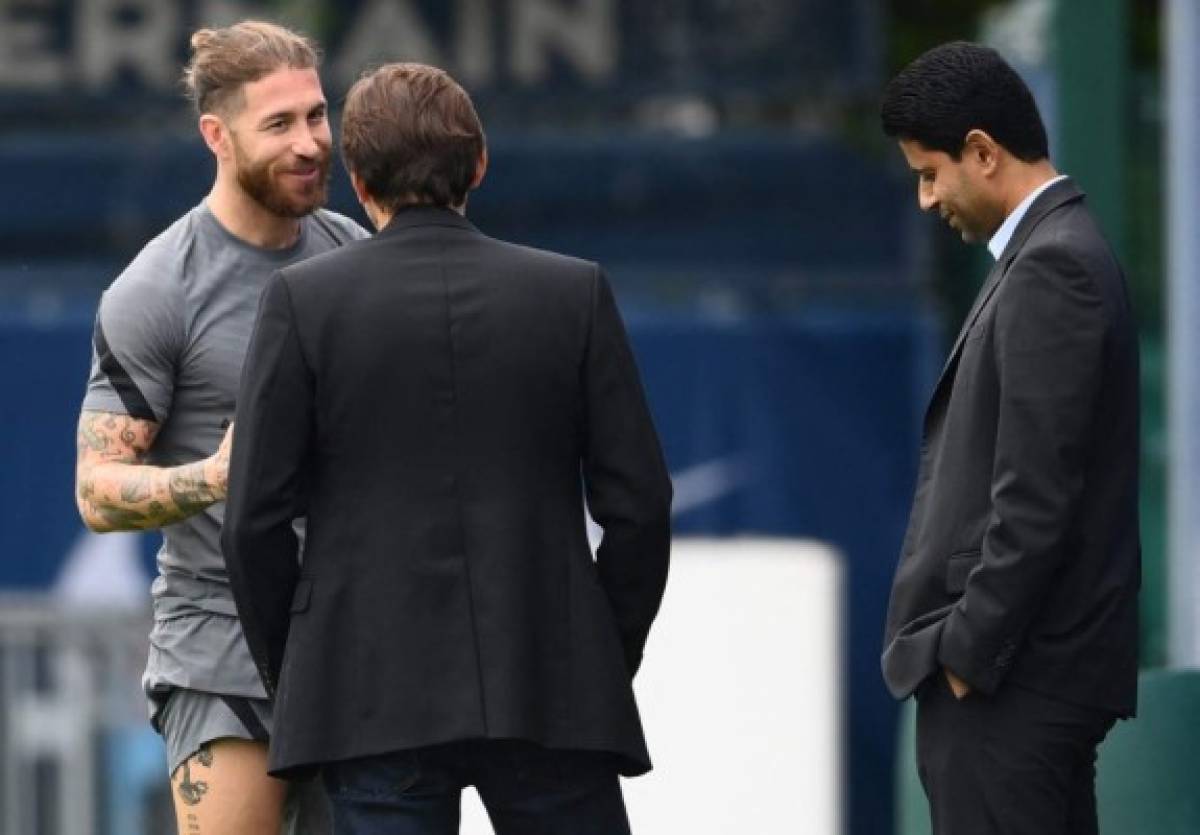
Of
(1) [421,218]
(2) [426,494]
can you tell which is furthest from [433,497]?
(1) [421,218]

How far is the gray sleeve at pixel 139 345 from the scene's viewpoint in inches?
162

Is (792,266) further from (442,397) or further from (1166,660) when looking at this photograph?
(442,397)

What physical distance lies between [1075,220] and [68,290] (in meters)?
6.46

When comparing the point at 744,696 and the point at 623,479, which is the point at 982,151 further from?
the point at 744,696

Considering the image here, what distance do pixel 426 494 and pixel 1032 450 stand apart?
82 cm

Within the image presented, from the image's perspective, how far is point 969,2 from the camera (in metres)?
14.1

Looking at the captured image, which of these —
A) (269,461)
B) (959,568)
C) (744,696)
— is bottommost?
(744,696)

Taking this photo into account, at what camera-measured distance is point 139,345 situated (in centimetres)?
410

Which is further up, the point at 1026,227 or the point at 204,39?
the point at 204,39

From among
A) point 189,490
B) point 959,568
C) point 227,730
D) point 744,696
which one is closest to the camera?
point 959,568

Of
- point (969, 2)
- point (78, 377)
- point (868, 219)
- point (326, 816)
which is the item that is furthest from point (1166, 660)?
point (969, 2)

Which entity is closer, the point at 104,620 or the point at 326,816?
the point at 326,816

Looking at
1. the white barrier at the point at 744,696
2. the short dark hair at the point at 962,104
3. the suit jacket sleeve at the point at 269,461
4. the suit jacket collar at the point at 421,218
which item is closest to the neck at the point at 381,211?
the suit jacket collar at the point at 421,218

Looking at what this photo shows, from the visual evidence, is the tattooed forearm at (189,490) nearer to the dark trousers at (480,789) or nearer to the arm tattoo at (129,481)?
the arm tattoo at (129,481)
